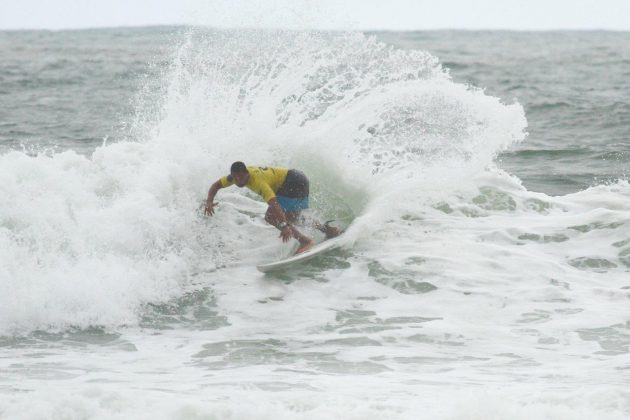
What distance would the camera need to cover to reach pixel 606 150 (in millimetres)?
18047

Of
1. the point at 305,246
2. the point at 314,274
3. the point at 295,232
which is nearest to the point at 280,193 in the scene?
the point at 295,232

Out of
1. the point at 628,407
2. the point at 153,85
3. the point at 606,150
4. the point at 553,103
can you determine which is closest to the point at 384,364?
the point at 628,407

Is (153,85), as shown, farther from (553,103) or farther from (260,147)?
(260,147)

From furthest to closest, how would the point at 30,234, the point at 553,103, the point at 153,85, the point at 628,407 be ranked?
1. the point at 153,85
2. the point at 553,103
3. the point at 30,234
4. the point at 628,407

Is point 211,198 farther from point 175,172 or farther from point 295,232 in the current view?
point 175,172

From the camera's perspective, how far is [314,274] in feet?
34.9

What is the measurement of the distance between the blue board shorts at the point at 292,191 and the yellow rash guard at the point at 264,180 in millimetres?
65

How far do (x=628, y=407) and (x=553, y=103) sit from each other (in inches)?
743

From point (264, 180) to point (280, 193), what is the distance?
0.43 metres

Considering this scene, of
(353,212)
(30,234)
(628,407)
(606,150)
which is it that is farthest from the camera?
(606,150)

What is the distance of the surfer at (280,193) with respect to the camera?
10398mm

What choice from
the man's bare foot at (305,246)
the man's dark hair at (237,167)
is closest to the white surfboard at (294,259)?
the man's bare foot at (305,246)

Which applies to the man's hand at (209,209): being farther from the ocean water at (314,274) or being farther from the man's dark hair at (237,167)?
the man's dark hair at (237,167)

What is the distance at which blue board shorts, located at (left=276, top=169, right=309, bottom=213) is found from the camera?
1105 centimetres
